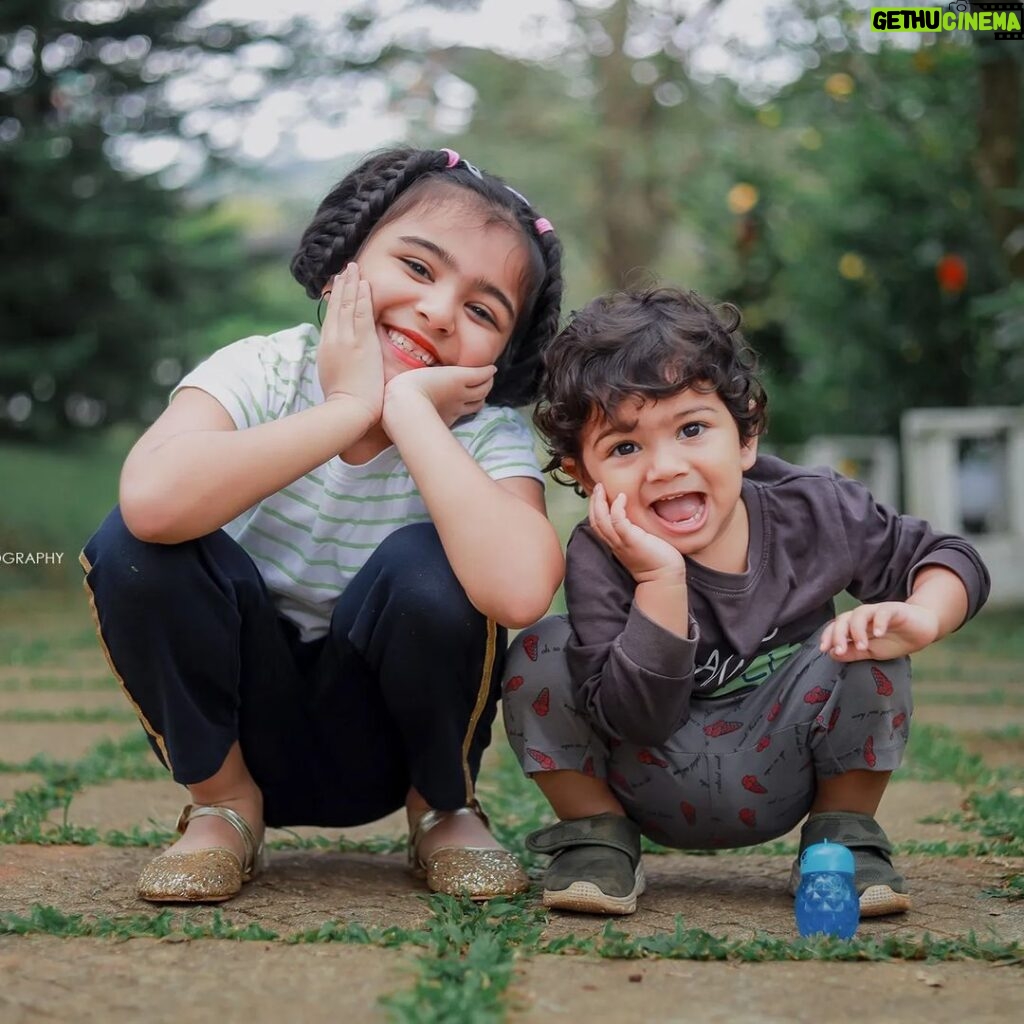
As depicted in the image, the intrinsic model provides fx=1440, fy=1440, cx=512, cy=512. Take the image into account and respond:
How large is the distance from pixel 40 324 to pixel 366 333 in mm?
7083

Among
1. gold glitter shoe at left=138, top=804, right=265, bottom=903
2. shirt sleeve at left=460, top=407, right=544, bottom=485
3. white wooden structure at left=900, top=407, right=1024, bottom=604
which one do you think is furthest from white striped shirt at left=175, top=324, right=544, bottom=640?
white wooden structure at left=900, top=407, right=1024, bottom=604

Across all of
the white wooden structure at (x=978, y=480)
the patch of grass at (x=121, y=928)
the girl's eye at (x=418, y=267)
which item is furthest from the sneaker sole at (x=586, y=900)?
the white wooden structure at (x=978, y=480)

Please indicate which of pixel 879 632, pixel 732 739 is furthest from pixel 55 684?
pixel 879 632

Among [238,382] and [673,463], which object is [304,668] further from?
[673,463]

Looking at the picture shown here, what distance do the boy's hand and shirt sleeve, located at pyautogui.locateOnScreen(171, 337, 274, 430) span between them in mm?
852

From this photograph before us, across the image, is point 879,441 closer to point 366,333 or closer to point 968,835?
point 968,835

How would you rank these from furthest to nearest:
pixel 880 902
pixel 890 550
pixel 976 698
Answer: pixel 976 698
pixel 890 550
pixel 880 902

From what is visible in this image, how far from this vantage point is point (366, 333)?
205cm

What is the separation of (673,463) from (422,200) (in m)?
0.59

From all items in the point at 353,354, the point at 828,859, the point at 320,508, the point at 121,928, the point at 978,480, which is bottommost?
the point at 978,480

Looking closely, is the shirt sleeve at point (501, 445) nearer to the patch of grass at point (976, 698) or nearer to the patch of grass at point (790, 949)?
the patch of grass at point (790, 949)

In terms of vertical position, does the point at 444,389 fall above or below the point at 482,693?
above

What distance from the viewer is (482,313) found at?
214 cm

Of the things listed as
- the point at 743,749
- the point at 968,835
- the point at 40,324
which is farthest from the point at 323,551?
the point at 40,324
